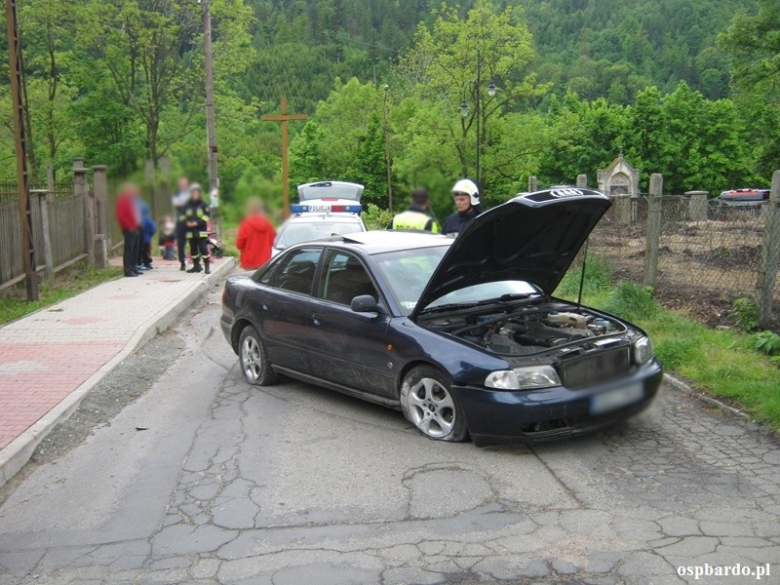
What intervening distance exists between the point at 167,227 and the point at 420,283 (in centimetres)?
751

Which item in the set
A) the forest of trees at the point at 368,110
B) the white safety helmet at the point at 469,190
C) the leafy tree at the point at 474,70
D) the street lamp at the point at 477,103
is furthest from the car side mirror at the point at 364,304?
the leafy tree at the point at 474,70

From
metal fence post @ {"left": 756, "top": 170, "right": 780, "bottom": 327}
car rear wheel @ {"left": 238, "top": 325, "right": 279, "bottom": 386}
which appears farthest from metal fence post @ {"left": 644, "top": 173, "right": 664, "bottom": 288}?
car rear wheel @ {"left": 238, "top": 325, "right": 279, "bottom": 386}

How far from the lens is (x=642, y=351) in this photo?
Answer: 6086mm

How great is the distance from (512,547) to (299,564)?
1116mm

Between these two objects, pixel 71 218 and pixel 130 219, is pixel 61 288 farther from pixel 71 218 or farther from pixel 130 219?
pixel 130 219

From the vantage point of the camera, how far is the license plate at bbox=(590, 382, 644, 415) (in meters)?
5.59

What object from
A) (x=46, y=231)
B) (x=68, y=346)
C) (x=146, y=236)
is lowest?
(x=68, y=346)

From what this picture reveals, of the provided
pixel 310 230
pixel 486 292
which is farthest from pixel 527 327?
pixel 310 230

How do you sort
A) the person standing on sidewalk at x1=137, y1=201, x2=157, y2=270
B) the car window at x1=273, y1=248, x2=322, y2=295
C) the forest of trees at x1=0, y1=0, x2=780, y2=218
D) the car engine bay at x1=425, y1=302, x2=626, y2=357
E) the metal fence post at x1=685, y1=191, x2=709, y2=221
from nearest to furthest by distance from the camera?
the car engine bay at x1=425, y1=302, x2=626, y2=357 < the car window at x1=273, y1=248, x2=322, y2=295 < the metal fence post at x1=685, y1=191, x2=709, y2=221 < the person standing on sidewalk at x1=137, y1=201, x2=157, y2=270 < the forest of trees at x1=0, y1=0, x2=780, y2=218

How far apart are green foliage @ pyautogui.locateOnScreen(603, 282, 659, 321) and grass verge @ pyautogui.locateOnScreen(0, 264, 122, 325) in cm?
862

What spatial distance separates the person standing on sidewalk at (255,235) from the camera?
10383 mm

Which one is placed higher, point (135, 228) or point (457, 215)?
point (457, 215)

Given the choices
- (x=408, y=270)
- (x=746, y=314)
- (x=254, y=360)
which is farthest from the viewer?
(x=746, y=314)

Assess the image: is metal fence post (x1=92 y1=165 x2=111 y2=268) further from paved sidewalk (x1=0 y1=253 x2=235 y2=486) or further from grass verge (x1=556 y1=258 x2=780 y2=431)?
grass verge (x1=556 y1=258 x2=780 y2=431)
